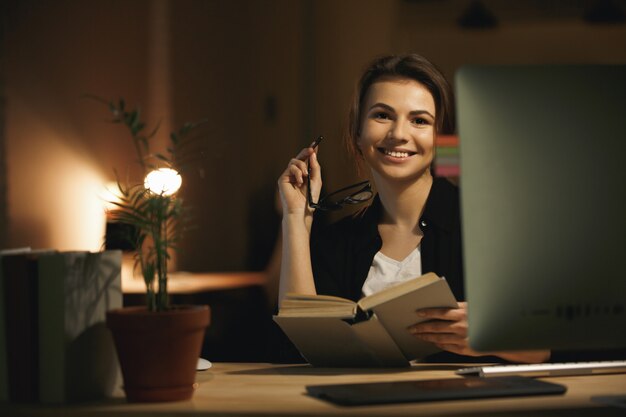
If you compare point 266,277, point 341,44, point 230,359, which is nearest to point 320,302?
point 230,359

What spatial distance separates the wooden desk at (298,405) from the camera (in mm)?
1063

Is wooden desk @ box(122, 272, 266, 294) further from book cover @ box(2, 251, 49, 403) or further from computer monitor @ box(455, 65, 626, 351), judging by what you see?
Result: computer monitor @ box(455, 65, 626, 351)

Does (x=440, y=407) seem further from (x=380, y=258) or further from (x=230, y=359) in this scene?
(x=230, y=359)

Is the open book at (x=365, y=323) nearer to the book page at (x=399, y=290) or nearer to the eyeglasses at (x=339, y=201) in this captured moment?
the book page at (x=399, y=290)

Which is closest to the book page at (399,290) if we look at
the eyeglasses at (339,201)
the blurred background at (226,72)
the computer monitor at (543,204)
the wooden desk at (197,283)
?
the computer monitor at (543,204)

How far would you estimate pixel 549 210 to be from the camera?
106cm

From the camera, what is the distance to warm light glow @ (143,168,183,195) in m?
1.23

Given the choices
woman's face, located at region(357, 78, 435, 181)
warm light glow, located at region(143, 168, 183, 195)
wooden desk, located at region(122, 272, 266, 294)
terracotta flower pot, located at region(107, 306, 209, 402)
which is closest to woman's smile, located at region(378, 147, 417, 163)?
woman's face, located at region(357, 78, 435, 181)

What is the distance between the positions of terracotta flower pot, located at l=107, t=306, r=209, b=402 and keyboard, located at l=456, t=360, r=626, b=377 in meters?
0.45

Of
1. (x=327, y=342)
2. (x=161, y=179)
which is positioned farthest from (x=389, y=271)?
(x=161, y=179)

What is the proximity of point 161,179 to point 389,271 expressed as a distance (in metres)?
0.96

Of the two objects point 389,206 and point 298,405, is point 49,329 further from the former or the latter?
point 389,206

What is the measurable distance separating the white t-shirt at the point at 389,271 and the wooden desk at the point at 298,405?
726 millimetres

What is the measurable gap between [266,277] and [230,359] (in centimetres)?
99
